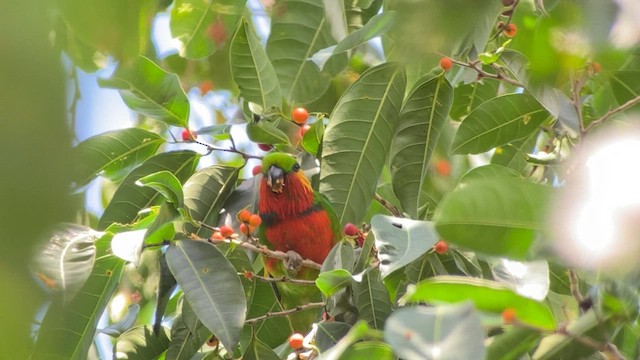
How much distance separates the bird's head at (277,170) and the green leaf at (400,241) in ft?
6.02

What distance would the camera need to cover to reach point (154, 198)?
291 centimetres

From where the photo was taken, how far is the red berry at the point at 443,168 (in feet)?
10.7

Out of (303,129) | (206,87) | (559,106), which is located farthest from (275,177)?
(559,106)

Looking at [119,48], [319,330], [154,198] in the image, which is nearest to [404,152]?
[319,330]

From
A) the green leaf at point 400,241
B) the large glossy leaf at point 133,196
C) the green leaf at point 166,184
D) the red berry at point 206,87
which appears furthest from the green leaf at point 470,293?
the red berry at point 206,87

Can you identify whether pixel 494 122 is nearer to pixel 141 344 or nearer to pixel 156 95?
pixel 156 95

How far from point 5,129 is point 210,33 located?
2589mm

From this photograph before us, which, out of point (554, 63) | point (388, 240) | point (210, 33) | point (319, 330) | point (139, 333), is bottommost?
point (139, 333)

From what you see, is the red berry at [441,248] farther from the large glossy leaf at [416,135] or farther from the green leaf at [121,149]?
the green leaf at [121,149]

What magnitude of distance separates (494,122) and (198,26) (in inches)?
45.1

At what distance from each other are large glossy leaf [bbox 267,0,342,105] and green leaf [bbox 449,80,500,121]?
0.62 m

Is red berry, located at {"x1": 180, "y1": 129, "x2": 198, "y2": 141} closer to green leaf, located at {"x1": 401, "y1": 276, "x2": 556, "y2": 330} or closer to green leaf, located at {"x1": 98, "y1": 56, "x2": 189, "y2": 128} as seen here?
green leaf, located at {"x1": 98, "y1": 56, "x2": 189, "y2": 128}

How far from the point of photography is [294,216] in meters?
3.84

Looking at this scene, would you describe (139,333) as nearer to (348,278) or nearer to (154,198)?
(154,198)
